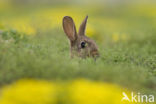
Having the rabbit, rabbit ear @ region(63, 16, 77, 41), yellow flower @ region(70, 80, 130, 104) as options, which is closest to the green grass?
yellow flower @ region(70, 80, 130, 104)

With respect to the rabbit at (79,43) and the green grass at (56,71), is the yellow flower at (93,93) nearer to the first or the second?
the green grass at (56,71)

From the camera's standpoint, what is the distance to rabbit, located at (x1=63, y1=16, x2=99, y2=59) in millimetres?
7737

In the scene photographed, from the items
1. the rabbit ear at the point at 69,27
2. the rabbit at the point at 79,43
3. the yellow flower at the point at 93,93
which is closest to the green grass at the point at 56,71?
the yellow flower at the point at 93,93

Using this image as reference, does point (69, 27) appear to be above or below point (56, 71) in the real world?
above

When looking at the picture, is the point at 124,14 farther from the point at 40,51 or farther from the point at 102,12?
the point at 40,51

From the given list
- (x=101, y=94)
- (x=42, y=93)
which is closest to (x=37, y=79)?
(x=42, y=93)

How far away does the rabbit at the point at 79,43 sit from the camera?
774 centimetres

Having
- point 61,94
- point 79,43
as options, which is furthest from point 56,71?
point 79,43

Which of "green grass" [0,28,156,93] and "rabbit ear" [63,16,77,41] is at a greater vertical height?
"rabbit ear" [63,16,77,41]

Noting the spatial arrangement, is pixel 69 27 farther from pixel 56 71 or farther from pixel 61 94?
pixel 61 94

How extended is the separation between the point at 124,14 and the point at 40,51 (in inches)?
685

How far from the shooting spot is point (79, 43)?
808 centimetres

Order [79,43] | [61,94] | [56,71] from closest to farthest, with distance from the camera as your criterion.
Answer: [61,94]
[56,71]
[79,43]

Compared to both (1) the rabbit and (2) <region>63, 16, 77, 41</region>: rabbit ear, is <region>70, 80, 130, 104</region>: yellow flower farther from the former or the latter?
(2) <region>63, 16, 77, 41</region>: rabbit ear
